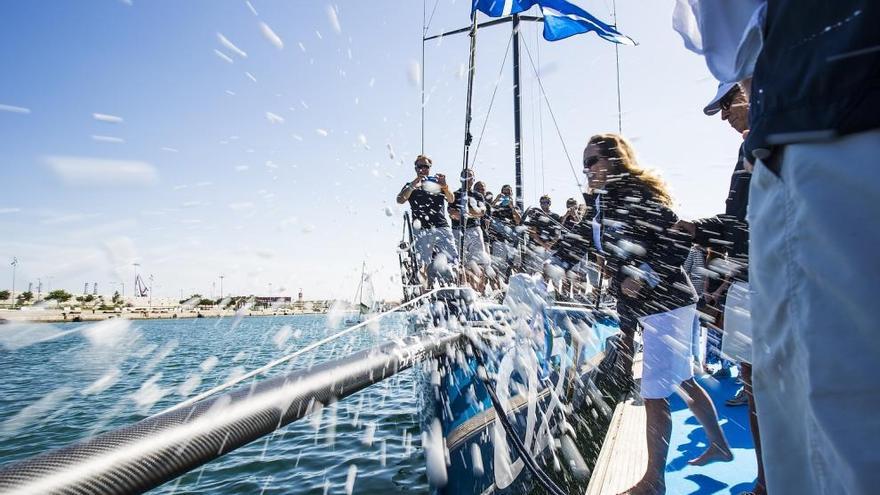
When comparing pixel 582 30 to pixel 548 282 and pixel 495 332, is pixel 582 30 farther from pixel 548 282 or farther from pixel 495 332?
pixel 495 332

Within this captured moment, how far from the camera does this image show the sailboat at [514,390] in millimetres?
2848

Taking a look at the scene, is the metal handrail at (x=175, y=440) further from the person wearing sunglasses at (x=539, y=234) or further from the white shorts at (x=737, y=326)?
the person wearing sunglasses at (x=539, y=234)

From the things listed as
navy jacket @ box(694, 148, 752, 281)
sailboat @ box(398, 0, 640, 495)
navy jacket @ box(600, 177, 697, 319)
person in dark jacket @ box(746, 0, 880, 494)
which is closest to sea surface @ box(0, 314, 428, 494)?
sailboat @ box(398, 0, 640, 495)

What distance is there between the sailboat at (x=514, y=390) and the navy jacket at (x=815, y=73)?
6.12 ft

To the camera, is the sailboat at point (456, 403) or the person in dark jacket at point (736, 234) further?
the person in dark jacket at point (736, 234)

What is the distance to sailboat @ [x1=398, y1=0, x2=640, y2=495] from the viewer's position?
2.85 metres

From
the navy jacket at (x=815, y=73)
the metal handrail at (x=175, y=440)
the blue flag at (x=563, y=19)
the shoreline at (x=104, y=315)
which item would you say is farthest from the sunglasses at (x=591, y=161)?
the shoreline at (x=104, y=315)

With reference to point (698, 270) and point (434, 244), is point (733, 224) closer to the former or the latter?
point (698, 270)

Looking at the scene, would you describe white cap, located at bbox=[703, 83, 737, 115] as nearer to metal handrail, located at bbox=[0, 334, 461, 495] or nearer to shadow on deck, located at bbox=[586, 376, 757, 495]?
metal handrail, located at bbox=[0, 334, 461, 495]

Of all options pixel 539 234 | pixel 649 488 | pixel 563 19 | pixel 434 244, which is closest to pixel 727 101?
pixel 649 488

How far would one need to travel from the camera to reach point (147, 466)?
0.89 metres

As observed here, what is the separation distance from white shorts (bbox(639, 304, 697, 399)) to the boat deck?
693 mm

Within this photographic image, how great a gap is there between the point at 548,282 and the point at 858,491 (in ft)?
18.6

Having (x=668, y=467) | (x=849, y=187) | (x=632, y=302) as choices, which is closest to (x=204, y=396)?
(x=849, y=187)
